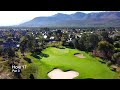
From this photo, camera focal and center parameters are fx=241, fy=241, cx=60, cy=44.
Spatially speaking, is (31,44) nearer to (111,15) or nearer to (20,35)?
(20,35)

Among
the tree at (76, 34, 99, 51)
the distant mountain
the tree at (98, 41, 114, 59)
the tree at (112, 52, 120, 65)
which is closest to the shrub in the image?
the distant mountain

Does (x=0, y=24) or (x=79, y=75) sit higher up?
(x=0, y=24)

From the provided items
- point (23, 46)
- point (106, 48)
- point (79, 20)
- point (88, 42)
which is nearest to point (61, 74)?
point (88, 42)

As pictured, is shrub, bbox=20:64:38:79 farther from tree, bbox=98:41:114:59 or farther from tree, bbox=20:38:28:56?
tree, bbox=98:41:114:59
